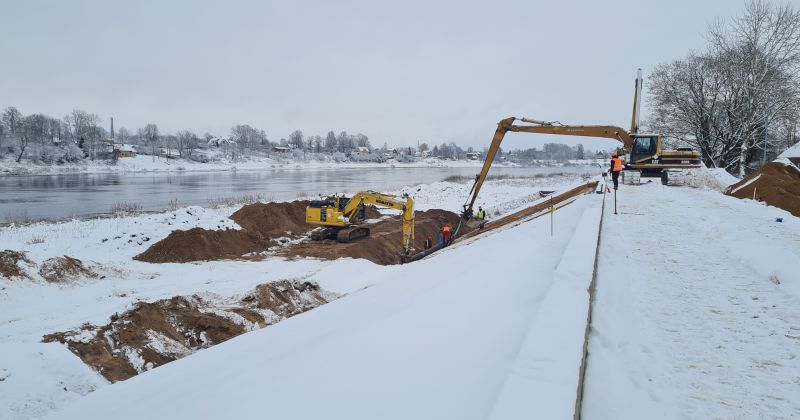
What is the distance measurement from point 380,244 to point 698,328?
50.1 feet

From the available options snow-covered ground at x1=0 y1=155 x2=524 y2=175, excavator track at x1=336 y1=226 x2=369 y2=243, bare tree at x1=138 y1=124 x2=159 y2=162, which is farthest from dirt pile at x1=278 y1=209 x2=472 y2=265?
bare tree at x1=138 y1=124 x2=159 y2=162

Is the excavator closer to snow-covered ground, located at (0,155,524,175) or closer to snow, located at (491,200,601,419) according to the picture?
snow, located at (491,200,601,419)

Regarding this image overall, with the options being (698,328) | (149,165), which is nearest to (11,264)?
(698,328)

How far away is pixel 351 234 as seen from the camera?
18.8m

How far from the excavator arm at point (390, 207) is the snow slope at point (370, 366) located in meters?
10.8

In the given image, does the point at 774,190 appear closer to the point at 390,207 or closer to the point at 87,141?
the point at 390,207

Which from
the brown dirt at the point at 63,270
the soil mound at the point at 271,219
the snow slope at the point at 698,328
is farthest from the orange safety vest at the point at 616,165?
the brown dirt at the point at 63,270

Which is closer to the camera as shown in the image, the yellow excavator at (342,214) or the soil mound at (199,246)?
the soil mound at (199,246)

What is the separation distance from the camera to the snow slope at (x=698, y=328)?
3.08m

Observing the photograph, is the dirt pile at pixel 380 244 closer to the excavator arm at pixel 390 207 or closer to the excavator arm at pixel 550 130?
the excavator arm at pixel 390 207

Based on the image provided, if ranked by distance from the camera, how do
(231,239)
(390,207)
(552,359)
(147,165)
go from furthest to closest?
(147,165), (390,207), (231,239), (552,359)

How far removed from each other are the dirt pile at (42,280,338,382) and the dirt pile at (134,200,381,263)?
6.08 metres

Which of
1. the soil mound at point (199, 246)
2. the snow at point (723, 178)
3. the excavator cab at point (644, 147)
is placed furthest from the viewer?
the excavator cab at point (644, 147)

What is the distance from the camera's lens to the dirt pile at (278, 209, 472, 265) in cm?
1628
